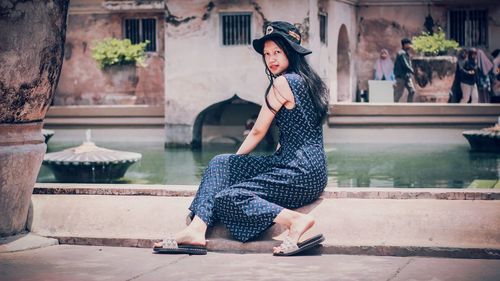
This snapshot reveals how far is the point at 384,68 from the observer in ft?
67.7

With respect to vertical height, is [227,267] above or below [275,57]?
below

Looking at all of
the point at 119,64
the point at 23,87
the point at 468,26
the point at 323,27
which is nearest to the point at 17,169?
the point at 23,87

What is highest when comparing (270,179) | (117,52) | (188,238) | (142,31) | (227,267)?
(142,31)

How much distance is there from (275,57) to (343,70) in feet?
46.7

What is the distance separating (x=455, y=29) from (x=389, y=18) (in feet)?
4.92

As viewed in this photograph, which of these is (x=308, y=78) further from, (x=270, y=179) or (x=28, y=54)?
(x=28, y=54)

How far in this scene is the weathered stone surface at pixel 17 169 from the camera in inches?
250

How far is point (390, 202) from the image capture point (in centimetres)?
628

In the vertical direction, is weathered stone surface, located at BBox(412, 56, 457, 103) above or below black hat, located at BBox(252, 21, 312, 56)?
below

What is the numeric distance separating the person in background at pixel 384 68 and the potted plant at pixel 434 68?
0.81 meters

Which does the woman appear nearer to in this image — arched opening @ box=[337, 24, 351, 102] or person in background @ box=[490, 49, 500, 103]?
person in background @ box=[490, 49, 500, 103]

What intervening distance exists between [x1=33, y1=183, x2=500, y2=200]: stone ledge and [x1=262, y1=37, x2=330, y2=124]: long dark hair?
0.52m

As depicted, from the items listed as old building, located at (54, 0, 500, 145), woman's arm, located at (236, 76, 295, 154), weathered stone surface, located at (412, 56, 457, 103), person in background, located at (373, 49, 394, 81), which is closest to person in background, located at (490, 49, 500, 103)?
weathered stone surface, located at (412, 56, 457, 103)

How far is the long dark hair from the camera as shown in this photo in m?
6.36
